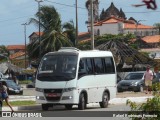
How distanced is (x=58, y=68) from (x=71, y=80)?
794 millimetres

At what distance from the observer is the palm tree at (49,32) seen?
77.0 metres

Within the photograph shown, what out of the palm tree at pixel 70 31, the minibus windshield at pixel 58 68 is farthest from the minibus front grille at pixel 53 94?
the palm tree at pixel 70 31

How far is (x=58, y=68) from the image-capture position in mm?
24391

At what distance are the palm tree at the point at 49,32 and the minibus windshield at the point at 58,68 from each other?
5107 centimetres

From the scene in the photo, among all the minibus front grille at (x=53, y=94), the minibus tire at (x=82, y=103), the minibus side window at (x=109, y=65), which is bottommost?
the minibus tire at (x=82, y=103)

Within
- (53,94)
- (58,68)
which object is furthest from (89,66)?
(53,94)

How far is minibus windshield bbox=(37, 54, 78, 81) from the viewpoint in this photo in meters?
24.3

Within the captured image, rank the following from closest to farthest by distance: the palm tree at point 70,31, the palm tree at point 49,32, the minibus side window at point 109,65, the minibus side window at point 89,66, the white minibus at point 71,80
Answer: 1. the white minibus at point 71,80
2. the minibus side window at point 89,66
3. the minibus side window at point 109,65
4. the palm tree at point 49,32
5. the palm tree at point 70,31

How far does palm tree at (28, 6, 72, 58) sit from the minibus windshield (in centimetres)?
5107

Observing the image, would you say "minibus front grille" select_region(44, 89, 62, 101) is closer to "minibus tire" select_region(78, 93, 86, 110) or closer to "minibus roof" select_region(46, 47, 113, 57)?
"minibus tire" select_region(78, 93, 86, 110)

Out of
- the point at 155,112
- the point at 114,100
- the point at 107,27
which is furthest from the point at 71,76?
the point at 107,27

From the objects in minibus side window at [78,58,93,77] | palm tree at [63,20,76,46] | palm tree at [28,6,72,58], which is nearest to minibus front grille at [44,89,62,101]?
minibus side window at [78,58,93,77]

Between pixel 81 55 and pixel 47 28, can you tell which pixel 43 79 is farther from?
pixel 47 28

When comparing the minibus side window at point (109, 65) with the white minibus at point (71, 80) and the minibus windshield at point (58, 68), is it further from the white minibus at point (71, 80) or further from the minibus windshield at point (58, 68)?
the minibus windshield at point (58, 68)
